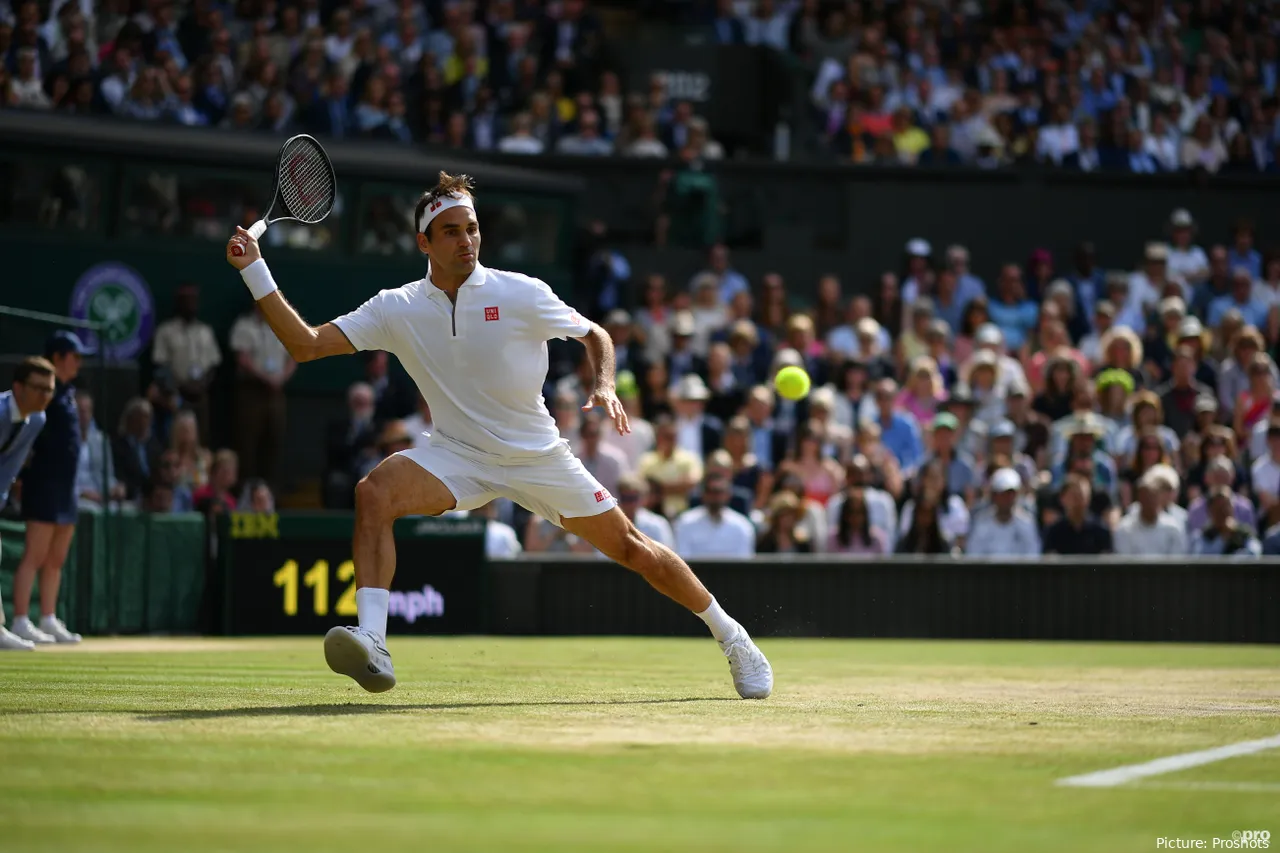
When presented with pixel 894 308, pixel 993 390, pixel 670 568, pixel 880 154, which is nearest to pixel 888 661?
pixel 670 568

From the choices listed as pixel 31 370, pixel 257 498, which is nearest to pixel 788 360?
pixel 257 498

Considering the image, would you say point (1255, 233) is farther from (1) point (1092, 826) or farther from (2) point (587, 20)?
(1) point (1092, 826)

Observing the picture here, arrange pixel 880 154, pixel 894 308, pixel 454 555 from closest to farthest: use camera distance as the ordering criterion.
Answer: pixel 454 555 < pixel 894 308 < pixel 880 154

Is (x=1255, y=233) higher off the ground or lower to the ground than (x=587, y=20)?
lower

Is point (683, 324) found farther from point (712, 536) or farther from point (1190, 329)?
point (1190, 329)

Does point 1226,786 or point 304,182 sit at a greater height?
point 304,182

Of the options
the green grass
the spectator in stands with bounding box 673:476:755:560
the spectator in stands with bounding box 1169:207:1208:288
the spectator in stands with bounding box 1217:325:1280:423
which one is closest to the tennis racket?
the green grass

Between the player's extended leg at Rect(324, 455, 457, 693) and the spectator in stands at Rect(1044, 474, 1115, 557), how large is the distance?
9454 mm

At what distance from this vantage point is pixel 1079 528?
54.9ft

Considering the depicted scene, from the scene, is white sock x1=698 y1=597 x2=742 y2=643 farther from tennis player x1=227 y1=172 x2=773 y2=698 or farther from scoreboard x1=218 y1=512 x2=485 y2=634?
scoreboard x1=218 y1=512 x2=485 y2=634

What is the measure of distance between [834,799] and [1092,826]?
0.70 meters

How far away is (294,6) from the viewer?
2323 cm

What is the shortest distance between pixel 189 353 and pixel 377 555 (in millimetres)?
11836

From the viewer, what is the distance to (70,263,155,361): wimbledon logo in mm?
19531
